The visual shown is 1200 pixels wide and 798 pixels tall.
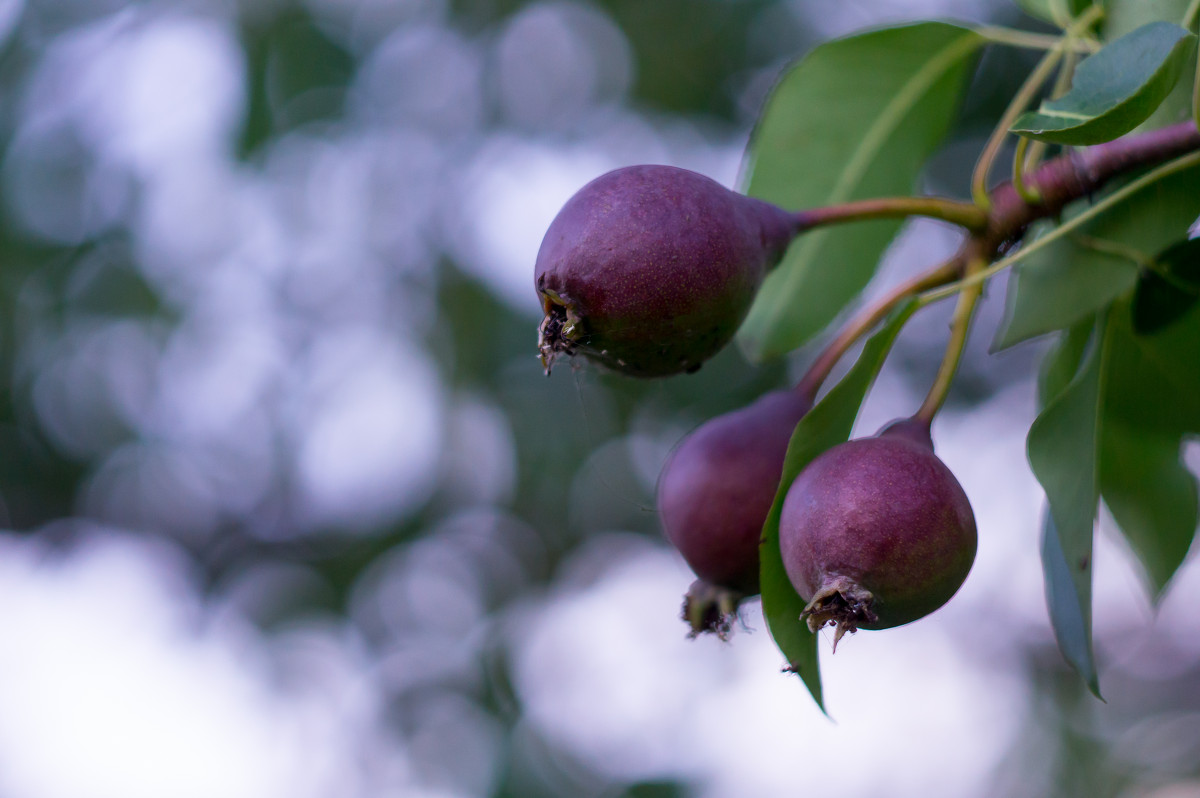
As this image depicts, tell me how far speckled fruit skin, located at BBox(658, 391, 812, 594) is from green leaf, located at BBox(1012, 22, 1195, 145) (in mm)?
310

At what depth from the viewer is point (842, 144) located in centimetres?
113

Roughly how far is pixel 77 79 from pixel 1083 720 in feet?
18.9

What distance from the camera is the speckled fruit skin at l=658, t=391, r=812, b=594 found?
78 cm

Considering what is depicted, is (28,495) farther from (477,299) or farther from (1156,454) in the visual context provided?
(1156,454)

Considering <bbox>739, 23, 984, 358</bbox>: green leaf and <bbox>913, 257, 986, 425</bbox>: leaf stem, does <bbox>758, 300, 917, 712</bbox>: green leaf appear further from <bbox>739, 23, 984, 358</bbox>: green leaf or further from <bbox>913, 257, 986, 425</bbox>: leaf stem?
<bbox>739, 23, 984, 358</bbox>: green leaf

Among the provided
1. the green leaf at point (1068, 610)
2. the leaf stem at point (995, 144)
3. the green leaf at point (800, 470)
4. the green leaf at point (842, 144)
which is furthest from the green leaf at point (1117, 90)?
the green leaf at point (842, 144)

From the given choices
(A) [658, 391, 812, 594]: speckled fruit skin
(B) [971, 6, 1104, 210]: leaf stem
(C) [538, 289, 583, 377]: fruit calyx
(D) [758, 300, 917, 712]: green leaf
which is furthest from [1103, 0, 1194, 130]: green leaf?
(C) [538, 289, 583, 377]: fruit calyx

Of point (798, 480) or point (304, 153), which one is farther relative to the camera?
point (304, 153)

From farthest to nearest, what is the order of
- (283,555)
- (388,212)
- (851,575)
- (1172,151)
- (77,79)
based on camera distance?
(283,555), (388,212), (77,79), (1172,151), (851,575)

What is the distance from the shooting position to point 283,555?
197 inches

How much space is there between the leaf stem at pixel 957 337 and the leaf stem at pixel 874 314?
20 mm

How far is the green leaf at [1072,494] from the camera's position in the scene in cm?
74

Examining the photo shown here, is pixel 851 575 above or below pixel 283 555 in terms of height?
above

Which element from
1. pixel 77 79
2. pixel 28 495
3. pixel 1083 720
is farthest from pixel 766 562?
pixel 1083 720
